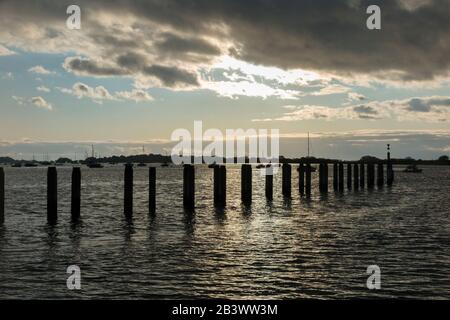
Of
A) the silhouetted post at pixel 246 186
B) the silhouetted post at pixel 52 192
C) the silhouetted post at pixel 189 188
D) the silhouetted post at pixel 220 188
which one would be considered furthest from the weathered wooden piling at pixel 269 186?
the silhouetted post at pixel 52 192

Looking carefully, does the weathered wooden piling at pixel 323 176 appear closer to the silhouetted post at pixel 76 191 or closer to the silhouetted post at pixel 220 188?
the silhouetted post at pixel 220 188

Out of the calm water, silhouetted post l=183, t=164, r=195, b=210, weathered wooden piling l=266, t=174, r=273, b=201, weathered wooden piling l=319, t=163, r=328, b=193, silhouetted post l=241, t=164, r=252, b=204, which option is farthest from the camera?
weathered wooden piling l=319, t=163, r=328, b=193

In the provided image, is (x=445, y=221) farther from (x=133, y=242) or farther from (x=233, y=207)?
(x=133, y=242)

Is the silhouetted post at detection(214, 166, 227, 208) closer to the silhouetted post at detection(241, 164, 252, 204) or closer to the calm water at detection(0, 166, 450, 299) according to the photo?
the silhouetted post at detection(241, 164, 252, 204)

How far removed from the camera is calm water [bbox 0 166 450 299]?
13.1m

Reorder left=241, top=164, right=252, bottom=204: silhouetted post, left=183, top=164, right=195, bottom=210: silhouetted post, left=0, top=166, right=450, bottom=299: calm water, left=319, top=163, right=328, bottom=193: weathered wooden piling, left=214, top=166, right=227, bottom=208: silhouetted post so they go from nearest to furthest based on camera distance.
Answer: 1. left=0, top=166, right=450, bottom=299: calm water
2. left=183, top=164, right=195, bottom=210: silhouetted post
3. left=214, top=166, right=227, bottom=208: silhouetted post
4. left=241, top=164, right=252, bottom=204: silhouetted post
5. left=319, top=163, right=328, bottom=193: weathered wooden piling

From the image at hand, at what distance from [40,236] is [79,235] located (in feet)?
5.30

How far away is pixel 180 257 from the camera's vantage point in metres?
17.5

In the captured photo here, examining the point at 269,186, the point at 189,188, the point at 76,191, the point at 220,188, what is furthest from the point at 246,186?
the point at 76,191

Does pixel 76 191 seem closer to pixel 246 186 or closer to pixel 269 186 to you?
pixel 246 186

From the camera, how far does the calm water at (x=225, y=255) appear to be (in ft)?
42.9

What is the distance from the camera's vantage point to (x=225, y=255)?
707 inches

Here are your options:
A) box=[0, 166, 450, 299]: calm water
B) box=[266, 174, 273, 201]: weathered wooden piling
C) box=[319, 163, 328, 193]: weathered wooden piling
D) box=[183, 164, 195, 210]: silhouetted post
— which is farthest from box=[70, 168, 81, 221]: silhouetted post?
box=[319, 163, 328, 193]: weathered wooden piling
